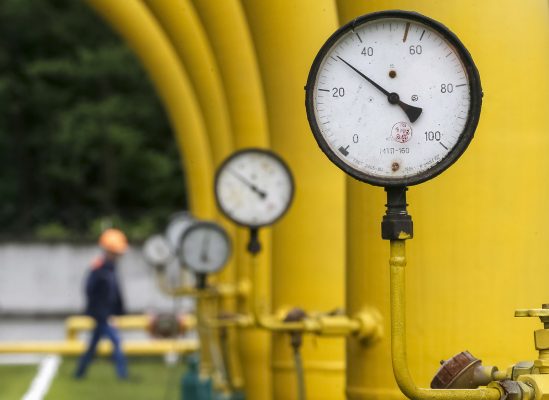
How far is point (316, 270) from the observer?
893 centimetres

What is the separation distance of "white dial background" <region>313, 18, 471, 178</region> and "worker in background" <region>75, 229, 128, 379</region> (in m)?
12.9

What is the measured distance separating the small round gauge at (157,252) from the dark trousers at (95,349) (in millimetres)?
4157

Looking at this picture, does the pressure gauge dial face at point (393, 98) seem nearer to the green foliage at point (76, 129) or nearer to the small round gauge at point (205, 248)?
the small round gauge at point (205, 248)

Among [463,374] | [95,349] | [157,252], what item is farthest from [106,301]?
[463,374]

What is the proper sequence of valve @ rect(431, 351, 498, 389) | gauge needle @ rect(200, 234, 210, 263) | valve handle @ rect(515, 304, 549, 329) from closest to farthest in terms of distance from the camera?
1. valve handle @ rect(515, 304, 549, 329)
2. valve @ rect(431, 351, 498, 389)
3. gauge needle @ rect(200, 234, 210, 263)

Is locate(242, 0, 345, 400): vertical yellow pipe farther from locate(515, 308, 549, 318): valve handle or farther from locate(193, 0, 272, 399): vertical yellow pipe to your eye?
locate(515, 308, 549, 318): valve handle

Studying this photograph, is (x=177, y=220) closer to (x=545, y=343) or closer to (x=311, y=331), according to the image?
(x=311, y=331)

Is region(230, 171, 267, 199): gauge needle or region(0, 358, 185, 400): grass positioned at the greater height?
region(230, 171, 267, 199): gauge needle

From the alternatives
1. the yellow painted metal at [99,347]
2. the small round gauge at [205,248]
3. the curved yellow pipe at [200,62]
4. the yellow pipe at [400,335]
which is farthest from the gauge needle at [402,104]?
the yellow painted metal at [99,347]

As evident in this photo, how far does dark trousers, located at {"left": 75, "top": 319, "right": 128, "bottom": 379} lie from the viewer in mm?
16859

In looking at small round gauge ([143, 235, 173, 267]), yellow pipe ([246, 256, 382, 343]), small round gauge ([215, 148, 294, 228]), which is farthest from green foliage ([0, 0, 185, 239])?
yellow pipe ([246, 256, 382, 343])

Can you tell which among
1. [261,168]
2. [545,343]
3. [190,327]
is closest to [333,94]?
[545,343]

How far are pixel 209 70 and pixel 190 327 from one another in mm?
7479

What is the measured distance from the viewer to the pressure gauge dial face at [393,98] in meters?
4.16
